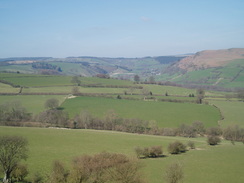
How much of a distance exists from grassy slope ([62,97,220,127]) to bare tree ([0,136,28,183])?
49.2 m

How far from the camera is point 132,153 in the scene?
147ft

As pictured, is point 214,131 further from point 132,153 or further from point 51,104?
point 51,104

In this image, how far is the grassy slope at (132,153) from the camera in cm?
3453

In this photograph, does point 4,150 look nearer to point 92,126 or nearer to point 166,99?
point 92,126

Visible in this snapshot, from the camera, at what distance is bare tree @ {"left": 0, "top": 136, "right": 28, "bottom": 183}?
92.8 ft

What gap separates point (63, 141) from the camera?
174 ft

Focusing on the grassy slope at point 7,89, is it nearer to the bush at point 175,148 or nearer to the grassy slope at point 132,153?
the grassy slope at point 132,153

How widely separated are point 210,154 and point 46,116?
49.0 m

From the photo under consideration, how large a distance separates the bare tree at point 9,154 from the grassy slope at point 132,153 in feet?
13.1

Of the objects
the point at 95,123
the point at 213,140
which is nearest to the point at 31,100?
the point at 95,123

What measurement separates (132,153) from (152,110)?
43351 mm

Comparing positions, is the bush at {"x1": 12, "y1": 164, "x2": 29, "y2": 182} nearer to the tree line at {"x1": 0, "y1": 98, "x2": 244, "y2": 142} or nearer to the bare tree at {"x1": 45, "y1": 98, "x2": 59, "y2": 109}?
the tree line at {"x1": 0, "y1": 98, "x2": 244, "y2": 142}

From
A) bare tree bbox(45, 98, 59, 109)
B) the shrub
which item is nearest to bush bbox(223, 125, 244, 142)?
the shrub

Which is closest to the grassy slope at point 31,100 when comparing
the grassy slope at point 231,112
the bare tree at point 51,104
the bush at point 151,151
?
the bare tree at point 51,104
